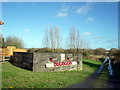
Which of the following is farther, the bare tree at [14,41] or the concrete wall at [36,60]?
the bare tree at [14,41]

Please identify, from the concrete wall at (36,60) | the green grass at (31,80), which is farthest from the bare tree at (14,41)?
the green grass at (31,80)

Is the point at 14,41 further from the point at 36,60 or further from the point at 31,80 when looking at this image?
the point at 31,80

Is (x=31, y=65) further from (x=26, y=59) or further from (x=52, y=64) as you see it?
(x=52, y=64)

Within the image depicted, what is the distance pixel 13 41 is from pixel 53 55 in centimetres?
2749

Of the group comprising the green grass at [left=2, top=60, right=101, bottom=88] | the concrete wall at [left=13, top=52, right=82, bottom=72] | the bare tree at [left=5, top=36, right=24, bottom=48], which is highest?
the bare tree at [left=5, top=36, right=24, bottom=48]

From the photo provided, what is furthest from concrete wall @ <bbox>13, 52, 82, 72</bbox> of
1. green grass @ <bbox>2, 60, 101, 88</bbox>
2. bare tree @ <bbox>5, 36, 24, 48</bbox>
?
bare tree @ <bbox>5, 36, 24, 48</bbox>

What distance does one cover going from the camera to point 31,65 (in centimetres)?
1288

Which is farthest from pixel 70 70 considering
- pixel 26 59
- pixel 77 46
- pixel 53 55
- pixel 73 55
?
pixel 77 46

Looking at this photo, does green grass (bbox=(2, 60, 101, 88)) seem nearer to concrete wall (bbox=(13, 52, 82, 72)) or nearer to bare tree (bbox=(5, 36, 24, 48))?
concrete wall (bbox=(13, 52, 82, 72))

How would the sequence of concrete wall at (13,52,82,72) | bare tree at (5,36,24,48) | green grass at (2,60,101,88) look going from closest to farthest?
1. green grass at (2,60,101,88)
2. concrete wall at (13,52,82,72)
3. bare tree at (5,36,24,48)

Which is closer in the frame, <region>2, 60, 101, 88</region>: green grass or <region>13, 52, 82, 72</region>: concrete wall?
<region>2, 60, 101, 88</region>: green grass

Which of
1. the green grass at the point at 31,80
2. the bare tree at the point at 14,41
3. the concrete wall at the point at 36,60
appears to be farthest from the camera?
the bare tree at the point at 14,41

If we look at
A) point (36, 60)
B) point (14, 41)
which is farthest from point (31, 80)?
point (14, 41)

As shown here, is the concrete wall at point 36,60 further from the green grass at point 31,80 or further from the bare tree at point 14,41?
the bare tree at point 14,41
